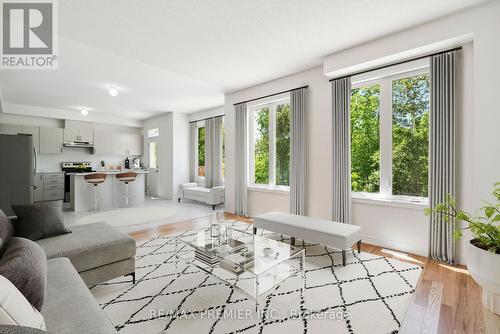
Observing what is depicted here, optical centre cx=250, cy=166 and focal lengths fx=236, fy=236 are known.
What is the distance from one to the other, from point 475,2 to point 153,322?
4258 mm

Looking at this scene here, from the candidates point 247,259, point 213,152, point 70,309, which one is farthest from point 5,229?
point 213,152

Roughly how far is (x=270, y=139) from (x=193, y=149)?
3.56 m

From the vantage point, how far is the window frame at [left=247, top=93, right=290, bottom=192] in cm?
481

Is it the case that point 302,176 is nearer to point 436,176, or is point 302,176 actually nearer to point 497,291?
point 436,176

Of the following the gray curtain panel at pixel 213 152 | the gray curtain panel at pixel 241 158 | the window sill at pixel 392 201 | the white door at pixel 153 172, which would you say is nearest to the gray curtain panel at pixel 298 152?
the window sill at pixel 392 201

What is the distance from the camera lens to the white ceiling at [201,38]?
98.7 inches

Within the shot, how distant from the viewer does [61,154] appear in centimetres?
729

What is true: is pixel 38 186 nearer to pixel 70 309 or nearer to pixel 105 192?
pixel 105 192

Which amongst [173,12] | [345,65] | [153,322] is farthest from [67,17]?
[345,65]

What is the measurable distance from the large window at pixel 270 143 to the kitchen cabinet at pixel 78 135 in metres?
5.51

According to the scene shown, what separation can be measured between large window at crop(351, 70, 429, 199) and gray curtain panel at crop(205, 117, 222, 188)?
3723 millimetres

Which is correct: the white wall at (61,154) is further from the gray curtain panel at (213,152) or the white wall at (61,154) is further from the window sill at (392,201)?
the window sill at (392,201)

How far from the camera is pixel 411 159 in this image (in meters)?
3.29

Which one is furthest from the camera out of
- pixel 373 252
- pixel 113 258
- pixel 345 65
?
pixel 345 65
